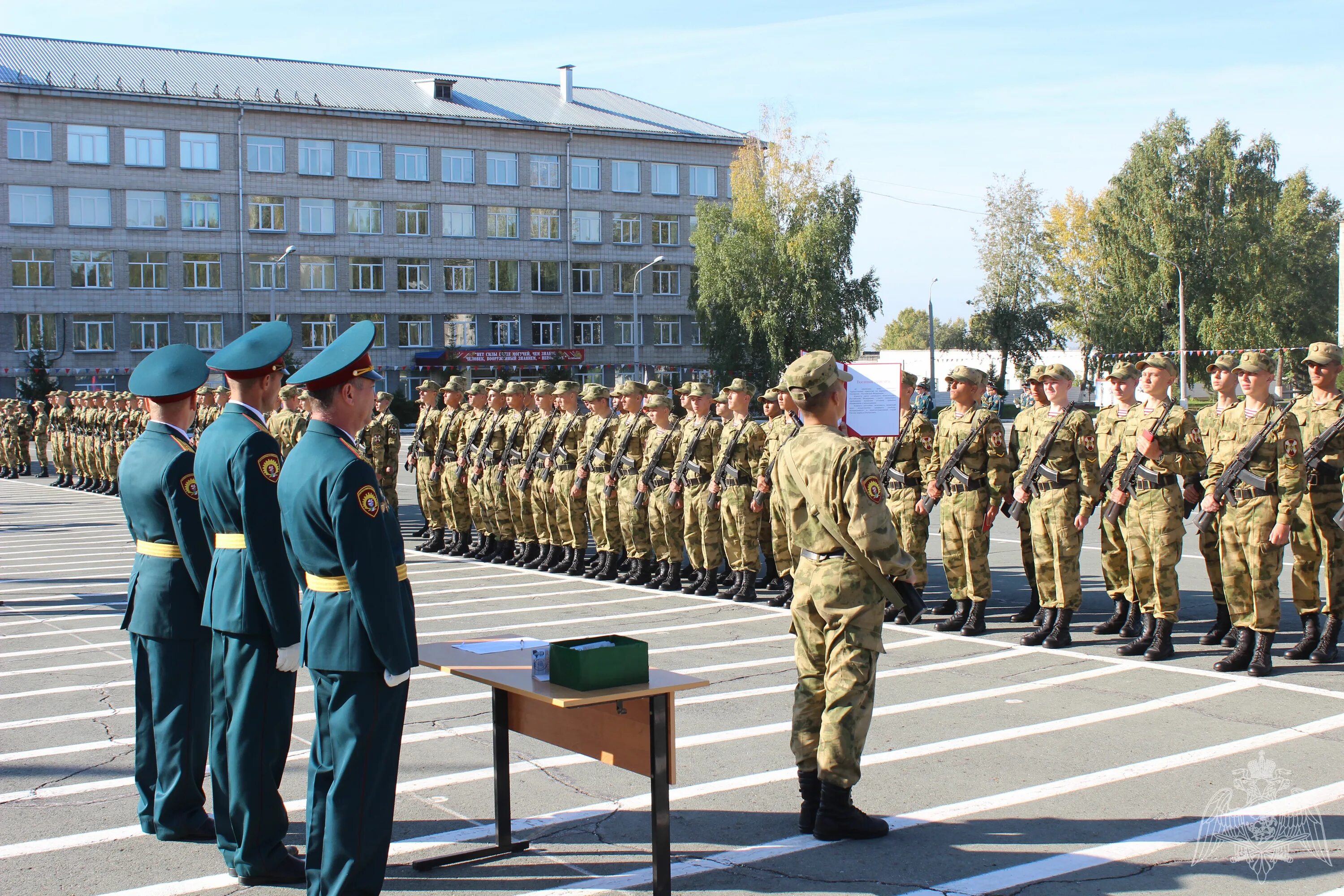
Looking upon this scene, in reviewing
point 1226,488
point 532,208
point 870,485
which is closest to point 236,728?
point 870,485

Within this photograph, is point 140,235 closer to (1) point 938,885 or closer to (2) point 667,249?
(2) point 667,249

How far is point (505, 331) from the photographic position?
60750 millimetres

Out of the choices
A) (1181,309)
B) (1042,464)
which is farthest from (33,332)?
(1042,464)

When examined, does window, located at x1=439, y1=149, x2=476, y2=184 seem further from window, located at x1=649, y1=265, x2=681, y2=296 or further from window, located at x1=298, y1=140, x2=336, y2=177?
window, located at x1=649, y1=265, x2=681, y2=296

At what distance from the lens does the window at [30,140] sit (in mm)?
49594

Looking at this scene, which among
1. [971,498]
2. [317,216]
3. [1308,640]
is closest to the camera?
[1308,640]

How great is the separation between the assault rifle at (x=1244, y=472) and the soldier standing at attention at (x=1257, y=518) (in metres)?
0.02

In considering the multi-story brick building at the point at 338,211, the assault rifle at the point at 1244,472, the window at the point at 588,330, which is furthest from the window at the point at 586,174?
the assault rifle at the point at 1244,472

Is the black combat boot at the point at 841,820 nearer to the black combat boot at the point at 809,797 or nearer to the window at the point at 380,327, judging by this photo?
the black combat boot at the point at 809,797

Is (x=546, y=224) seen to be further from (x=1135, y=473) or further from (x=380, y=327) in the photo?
(x=1135, y=473)

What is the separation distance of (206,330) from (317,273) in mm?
5518

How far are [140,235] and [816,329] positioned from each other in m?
29.0

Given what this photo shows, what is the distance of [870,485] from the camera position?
16.6ft

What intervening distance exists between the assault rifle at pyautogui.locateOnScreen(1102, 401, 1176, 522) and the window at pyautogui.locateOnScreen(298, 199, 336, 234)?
51.7 meters
